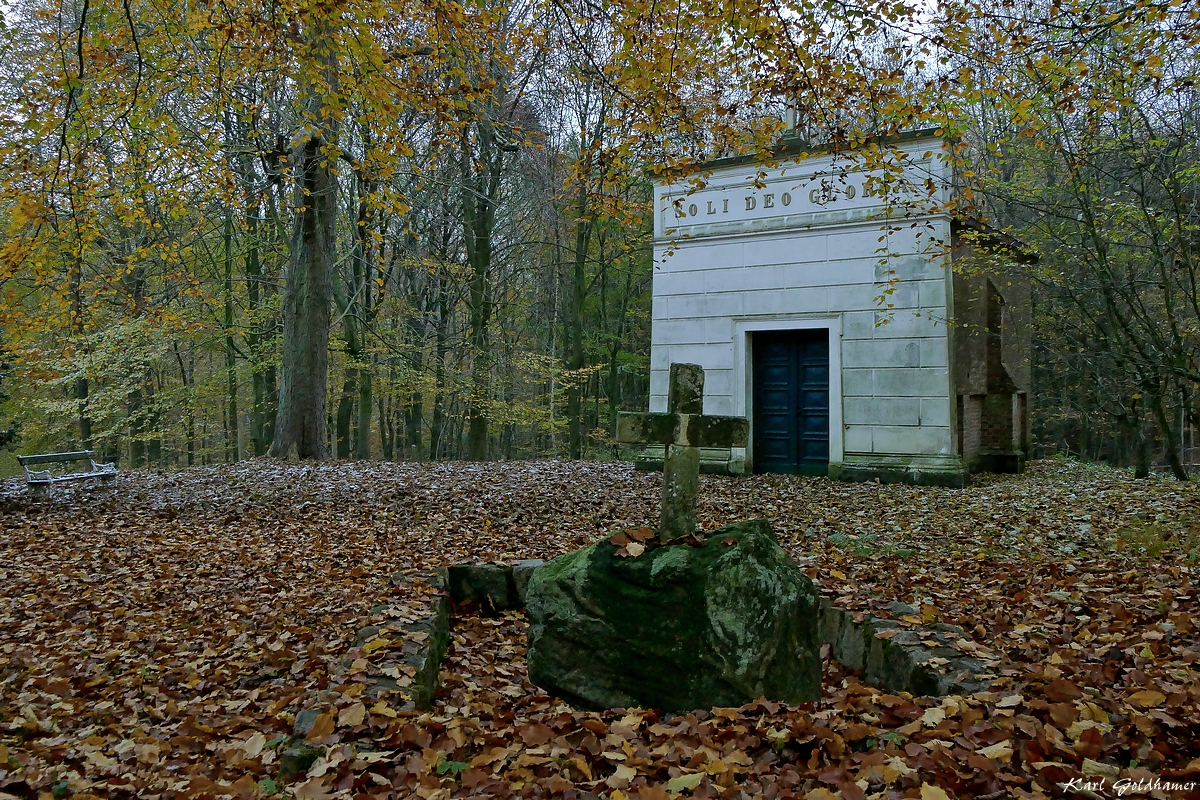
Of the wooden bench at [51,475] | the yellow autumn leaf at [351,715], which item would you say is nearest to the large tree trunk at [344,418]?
the wooden bench at [51,475]

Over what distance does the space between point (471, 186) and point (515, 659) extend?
13.0 metres

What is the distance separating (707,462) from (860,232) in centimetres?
420

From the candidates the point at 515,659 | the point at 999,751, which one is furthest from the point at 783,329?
the point at 999,751

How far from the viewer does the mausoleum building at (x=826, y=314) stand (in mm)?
10547

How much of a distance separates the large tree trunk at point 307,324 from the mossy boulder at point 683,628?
9.09 meters

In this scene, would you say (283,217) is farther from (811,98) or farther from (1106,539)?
(1106,539)

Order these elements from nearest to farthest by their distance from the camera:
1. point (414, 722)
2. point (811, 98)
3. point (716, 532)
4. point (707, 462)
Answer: point (414, 722), point (716, 532), point (811, 98), point (707, 462)

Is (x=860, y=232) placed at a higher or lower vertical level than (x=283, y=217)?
lower

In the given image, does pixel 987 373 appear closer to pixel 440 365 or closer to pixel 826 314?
pixel 826 314

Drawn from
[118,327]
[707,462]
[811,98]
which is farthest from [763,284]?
[118,327]

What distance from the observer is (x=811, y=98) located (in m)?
6.40

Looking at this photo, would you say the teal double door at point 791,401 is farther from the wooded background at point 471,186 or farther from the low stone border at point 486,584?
the low stone border at point 486,584

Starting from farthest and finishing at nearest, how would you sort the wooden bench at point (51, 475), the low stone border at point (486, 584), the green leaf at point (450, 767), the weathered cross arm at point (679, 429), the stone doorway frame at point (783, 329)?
the stone doorway frame at point (783, 329) < the wooden bench at point (51, 475) < the low stone border at point (486, 584) < the weathered cross arm at point (679, 429) < the green leaf at point (450, 767)
